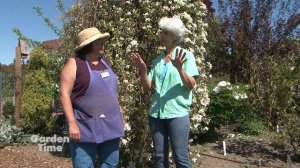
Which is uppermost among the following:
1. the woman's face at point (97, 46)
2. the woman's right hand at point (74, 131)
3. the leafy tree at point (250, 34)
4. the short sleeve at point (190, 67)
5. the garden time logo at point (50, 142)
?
the leafy tree at point (250, 34)

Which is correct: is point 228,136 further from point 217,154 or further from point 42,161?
point 42,161

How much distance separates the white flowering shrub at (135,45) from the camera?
176 inches

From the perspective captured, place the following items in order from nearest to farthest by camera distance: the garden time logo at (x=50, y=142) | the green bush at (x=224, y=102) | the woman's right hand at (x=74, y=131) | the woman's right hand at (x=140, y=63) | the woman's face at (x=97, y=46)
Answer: the woman's right hand at (x=74, y=131) → the woman's face at (x=97, y=46) → the woman's right hand at (x=140, y=63) → the garden time logo at (x=50, y=142) → the green bush at (x=224, y=102)

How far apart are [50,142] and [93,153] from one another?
4422 mm

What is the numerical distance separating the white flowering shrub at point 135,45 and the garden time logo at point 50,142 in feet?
7.58

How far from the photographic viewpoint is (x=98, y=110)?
295 centimetres

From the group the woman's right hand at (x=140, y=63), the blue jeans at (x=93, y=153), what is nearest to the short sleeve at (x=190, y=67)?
the woman's right hand at (x=140, y=63)

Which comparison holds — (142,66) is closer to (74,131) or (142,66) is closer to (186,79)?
(186,79)

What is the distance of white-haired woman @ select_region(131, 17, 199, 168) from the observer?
3184mm

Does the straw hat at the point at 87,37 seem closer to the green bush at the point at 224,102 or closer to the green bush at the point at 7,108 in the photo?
the green bush at the point at 224,102

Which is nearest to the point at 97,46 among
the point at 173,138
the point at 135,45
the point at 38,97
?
the point at 173,138

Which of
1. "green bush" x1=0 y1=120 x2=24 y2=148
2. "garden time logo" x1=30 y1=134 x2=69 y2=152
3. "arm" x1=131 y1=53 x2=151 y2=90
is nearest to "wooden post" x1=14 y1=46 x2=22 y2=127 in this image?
"green bush" x1=0 y1=120 x2=24 y2=148

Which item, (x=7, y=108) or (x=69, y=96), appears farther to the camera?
(x=7, y=108)

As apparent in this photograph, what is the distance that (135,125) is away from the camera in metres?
4.52
